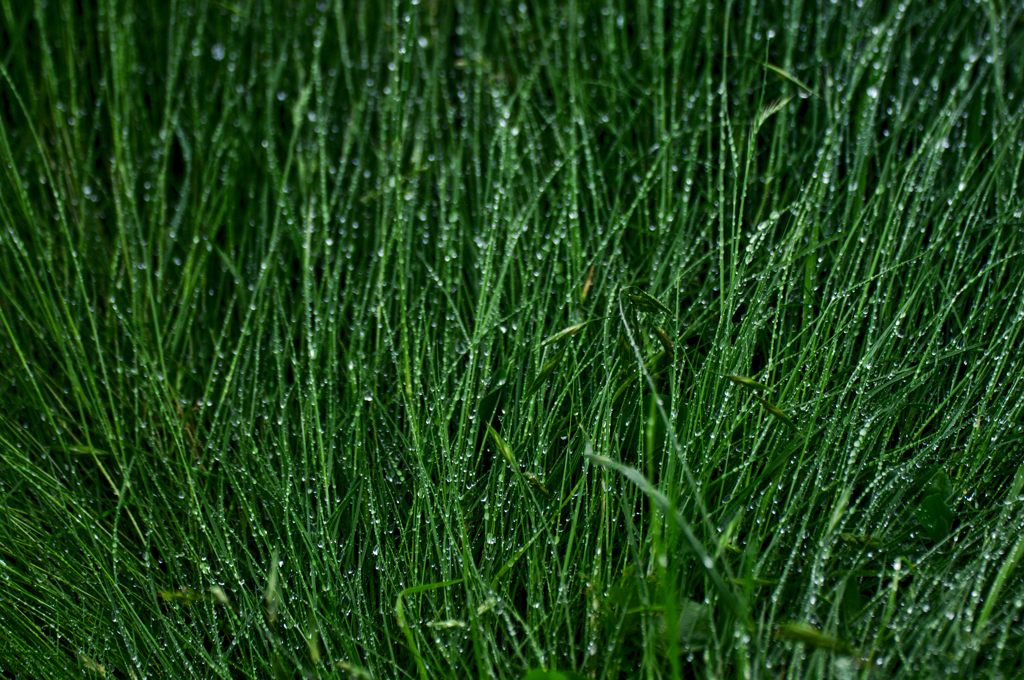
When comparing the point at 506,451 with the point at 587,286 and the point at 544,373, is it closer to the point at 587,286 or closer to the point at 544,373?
the point at 544,373

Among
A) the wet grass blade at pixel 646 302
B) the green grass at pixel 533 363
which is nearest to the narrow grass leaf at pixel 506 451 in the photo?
the green grass at pixel 533 363

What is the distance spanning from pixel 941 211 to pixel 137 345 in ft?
4.08

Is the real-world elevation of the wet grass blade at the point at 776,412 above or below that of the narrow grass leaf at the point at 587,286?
below

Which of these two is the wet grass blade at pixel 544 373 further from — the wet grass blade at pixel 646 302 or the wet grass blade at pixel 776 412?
the wet grass blade at pixel 776 412

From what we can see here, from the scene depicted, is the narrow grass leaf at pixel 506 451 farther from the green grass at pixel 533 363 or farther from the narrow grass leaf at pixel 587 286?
the narrow grass leaf at pixel 587 286

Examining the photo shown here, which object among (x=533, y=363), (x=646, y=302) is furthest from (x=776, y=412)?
(x=533, y=363)

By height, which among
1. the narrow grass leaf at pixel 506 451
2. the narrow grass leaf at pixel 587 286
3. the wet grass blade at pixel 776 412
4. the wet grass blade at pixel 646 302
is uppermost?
the wet grass blade at pixel 646 302

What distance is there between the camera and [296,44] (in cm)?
150

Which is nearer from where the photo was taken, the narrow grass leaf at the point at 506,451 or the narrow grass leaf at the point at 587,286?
the narrow grass leaf at the point at 506,451

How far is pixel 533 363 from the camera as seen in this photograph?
1011mm

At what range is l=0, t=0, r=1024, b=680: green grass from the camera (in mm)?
846

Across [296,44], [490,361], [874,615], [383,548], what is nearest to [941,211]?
[874,615]

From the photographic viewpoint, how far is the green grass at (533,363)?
0.85 m

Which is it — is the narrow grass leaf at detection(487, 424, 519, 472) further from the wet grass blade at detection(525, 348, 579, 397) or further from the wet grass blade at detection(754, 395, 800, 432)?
the wet grass blade at detection(754, 395, 800, 432)
